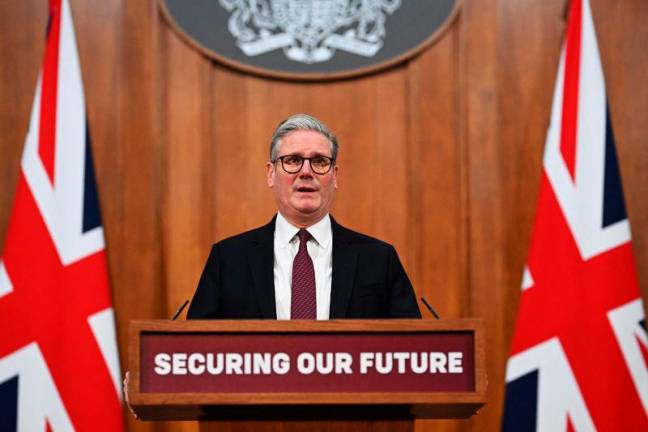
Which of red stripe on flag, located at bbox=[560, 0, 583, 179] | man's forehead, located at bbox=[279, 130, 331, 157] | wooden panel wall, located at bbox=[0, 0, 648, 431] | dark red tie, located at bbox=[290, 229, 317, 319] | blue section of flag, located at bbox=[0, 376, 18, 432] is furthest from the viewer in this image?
wooden panel wall, located at bbox=[0, 0, 648, 431]

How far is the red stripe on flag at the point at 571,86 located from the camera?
3361mm

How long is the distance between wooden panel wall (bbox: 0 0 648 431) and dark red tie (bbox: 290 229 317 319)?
136 centimetres

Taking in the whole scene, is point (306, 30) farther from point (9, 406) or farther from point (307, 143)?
point (9, 406)

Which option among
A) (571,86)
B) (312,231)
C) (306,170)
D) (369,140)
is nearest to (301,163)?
(306,170)

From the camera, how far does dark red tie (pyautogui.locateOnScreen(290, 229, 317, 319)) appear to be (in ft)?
7.02

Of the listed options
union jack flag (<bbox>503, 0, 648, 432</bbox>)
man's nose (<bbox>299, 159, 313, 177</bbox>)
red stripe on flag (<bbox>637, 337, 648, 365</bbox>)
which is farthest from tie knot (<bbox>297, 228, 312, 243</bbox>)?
red stripe on flag (<bbox>637, 337, 648, 365</bbox>)

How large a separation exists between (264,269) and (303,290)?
0.11 metres

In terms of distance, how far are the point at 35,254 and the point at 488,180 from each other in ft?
5.42

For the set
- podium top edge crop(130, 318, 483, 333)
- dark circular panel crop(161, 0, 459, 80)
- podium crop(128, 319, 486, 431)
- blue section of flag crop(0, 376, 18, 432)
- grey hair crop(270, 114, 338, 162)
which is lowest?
podium crop(128, 319, 486, 431)

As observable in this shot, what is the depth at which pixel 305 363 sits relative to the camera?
172 centimetres

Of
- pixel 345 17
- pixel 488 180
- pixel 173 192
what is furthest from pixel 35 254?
pixel 488 180

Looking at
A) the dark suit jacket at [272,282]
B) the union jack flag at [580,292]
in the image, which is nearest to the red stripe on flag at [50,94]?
the dark suit jacket at [272,282]

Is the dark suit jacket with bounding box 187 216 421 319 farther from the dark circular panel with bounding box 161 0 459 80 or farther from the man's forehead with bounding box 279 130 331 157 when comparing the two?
the dark circular panel with bounding box 161 0 459 80

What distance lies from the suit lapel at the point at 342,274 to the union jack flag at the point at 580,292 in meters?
1.24
